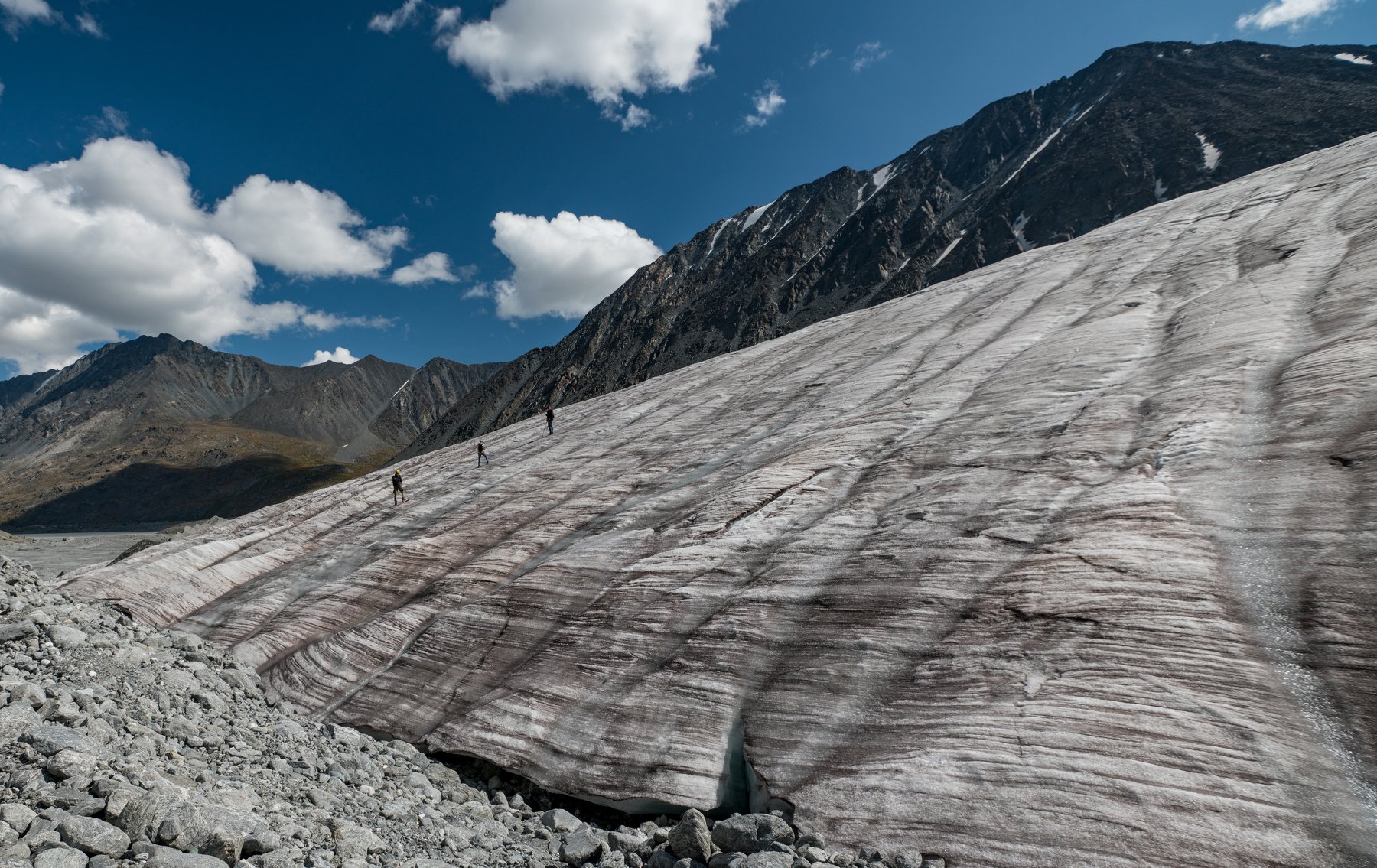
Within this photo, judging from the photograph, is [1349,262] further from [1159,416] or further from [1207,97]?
[1207,97]

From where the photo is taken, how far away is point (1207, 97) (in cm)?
15475

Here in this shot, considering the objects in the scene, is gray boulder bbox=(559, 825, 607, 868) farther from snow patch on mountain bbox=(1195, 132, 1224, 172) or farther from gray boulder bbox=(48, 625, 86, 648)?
snow patch on mountain bbox=(1195, 132, 1224, 172)

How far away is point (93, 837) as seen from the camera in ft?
18.7

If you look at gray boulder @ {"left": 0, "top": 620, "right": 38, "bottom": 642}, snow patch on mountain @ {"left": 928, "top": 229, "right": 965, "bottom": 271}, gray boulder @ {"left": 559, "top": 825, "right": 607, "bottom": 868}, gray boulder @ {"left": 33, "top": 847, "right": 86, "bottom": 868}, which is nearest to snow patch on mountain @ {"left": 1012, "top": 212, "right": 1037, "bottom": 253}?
snow patch on mountain @ {"left": 928, "top": 229, "right": 965, "bottom": 271}

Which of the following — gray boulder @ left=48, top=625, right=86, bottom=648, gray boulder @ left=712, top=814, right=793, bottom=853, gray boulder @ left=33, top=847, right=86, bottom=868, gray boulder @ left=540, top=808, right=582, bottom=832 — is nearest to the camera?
gray boulder @ left=33, top=847, right=86, bottom=868

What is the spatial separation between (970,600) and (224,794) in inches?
428

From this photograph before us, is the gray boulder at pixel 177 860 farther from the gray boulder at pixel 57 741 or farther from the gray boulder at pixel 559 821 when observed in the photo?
the gray boulder at pixel 559 821

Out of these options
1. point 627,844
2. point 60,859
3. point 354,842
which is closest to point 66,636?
point 354,842

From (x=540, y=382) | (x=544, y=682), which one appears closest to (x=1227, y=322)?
(x=544, y=682)

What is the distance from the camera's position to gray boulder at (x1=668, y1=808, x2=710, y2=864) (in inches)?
311

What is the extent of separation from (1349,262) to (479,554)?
1120 inches

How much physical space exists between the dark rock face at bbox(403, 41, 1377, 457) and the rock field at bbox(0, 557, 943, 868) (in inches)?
5888

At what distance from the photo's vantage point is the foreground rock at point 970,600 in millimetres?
7289

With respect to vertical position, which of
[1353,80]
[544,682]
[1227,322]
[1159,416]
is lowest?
[544,682]
